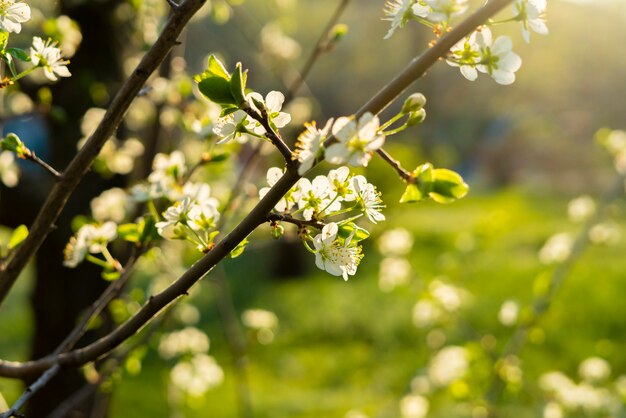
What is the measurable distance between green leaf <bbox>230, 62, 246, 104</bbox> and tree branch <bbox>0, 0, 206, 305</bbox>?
0.09 m

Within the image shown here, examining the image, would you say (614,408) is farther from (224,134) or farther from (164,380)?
(164,380)

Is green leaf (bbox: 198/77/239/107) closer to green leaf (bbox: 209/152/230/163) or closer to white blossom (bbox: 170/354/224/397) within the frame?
green leaf (bbox: 209/152/230/163)

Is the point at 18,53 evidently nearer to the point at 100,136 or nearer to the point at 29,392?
the point at 100,136

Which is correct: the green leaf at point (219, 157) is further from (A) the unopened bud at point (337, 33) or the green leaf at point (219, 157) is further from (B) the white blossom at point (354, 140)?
(B) the white blossom at point (354, 140)

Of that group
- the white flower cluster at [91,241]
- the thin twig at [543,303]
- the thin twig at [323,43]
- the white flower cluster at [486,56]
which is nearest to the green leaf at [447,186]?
the white flower cluster at [486,56]

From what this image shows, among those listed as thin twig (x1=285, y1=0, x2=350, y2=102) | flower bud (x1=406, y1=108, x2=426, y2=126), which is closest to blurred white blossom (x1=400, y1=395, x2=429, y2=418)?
thin twig (x1=285, y1=0, x2=350, y2=102)

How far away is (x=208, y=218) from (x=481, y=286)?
419 cm

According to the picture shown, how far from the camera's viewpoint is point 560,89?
39.0 feet

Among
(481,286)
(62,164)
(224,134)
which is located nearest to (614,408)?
(224,134)

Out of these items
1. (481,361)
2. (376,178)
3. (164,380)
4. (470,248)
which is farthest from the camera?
(376,178)

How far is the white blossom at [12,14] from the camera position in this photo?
669mm

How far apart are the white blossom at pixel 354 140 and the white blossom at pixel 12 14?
353 mm

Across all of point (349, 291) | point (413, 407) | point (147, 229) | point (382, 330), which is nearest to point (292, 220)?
point (147, 229)

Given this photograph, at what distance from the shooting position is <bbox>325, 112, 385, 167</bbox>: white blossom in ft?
1.77
